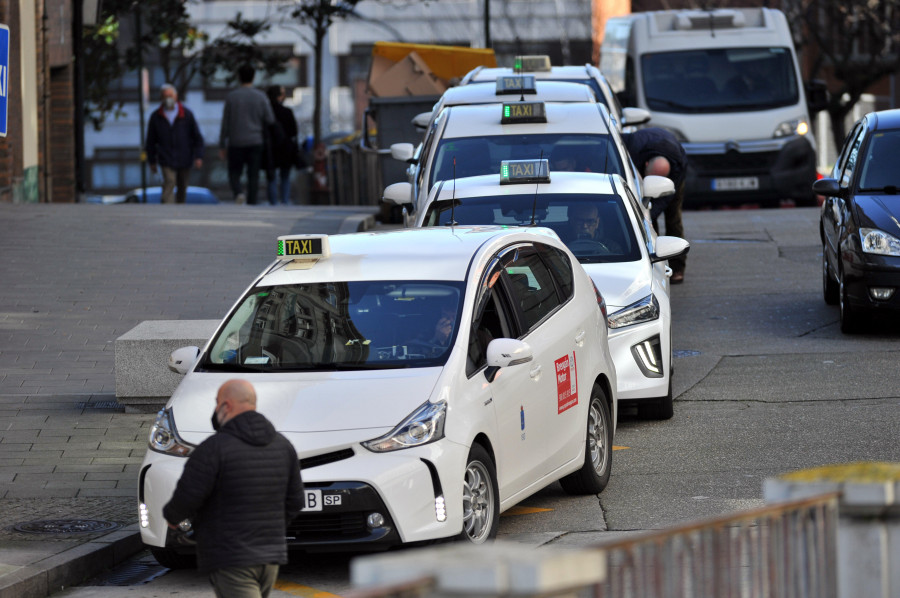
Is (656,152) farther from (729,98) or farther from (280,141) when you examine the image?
(280,141)

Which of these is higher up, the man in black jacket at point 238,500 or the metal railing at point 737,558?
the metal railing at point 737,558

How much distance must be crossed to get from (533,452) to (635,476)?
145 centimetres

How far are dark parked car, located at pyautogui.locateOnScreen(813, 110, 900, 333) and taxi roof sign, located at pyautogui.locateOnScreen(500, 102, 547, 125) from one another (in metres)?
2.39

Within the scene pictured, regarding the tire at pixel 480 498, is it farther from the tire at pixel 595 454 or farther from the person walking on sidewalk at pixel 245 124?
the person walking on sidewalk at pixel 245 124

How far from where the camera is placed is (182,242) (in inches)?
709

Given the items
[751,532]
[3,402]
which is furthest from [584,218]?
[751,532]

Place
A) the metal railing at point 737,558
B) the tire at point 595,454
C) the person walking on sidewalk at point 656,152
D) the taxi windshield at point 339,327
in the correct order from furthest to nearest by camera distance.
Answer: the person walking on sidewalk at point 656,152 < the tire at point 595,454 < the taxi windshield at point 339,327 < the metal railing at point 737,558

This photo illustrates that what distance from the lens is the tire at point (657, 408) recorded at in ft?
35.6

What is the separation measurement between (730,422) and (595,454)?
2.07 meters

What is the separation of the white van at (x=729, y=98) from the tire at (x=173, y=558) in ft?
57.4

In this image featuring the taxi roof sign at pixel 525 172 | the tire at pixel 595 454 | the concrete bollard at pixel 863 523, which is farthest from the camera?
the taxi roof sign at pixel 525 172

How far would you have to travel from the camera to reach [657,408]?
10.9 meters

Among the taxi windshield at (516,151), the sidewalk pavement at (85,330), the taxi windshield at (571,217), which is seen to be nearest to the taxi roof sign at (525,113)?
the taxi windshield at (516,151)

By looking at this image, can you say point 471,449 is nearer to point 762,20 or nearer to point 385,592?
point 385,592
